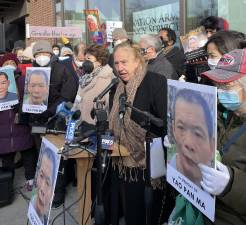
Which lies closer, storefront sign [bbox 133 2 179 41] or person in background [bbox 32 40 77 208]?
person in background [bbox 32 40 77 208]

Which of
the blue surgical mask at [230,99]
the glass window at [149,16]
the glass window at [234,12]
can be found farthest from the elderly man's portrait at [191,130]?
the glass window at [149,16]

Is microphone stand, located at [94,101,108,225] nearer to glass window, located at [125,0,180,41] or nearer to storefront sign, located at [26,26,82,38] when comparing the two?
glass window, located at [125,0,180,41]

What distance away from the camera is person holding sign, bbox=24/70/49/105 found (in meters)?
4.65

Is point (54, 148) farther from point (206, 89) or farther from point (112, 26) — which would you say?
point (112, 26)

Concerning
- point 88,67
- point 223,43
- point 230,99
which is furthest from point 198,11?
point 230,99

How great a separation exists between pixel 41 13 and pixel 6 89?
28.9 ft

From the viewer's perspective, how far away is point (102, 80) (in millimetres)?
4102

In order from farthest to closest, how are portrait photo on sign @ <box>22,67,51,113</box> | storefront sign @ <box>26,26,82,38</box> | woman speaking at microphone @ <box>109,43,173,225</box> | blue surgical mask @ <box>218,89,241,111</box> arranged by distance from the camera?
storefront sign @ <box>26,26,82,38</box>, portrait photo on sign @ <box>22,67,51,113</box>, woman speaking at microphone @ <box>109,43,173,225</box>, blue surgical mask @ <box>218,89,241,111</box>

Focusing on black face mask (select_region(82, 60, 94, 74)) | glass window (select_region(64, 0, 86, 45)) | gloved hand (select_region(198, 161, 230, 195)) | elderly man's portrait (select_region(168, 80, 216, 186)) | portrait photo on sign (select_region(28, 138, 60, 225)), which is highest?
glass window (select_region(64, 0, 86, 45))

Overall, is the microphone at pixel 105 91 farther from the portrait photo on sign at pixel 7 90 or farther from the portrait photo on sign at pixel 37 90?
the portrait photo on sign at pixel 7 90

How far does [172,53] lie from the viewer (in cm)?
495

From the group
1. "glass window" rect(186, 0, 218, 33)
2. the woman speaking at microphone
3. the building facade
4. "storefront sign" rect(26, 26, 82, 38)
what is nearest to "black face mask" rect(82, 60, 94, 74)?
the woman speaking at microphone

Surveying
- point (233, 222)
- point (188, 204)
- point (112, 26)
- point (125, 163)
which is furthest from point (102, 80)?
point (112, 26)

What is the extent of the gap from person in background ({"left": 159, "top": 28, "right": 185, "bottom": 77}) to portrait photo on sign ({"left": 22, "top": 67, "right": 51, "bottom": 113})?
1481 millimetres
